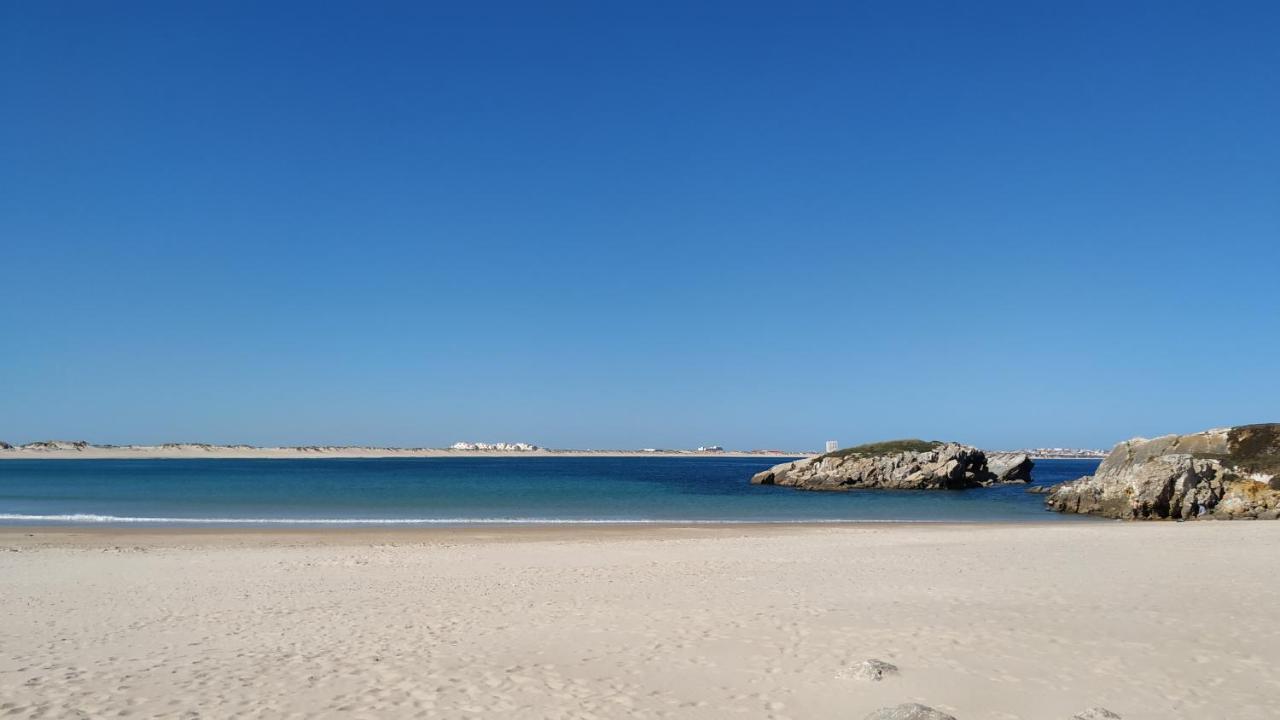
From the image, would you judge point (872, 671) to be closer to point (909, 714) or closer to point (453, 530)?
point (909, 714)

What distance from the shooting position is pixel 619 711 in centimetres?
791

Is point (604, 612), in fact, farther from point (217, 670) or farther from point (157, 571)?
point (157, 571)

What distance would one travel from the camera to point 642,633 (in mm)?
11164

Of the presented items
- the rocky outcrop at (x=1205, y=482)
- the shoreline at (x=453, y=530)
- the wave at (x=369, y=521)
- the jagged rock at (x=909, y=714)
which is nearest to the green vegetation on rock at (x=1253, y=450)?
the rocky outcrop at (x=1205, y=482)

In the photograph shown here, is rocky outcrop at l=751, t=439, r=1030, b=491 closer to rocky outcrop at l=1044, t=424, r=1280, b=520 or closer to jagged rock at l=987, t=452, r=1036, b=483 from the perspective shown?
jagged rock at l=987, t=452, r=1036, b=483

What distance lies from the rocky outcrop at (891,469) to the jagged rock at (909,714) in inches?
2300

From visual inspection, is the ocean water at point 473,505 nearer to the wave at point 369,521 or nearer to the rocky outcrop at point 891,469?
the wave at point 369,521

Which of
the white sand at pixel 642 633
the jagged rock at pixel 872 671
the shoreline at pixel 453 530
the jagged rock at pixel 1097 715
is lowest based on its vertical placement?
the shoreline at pixel 453 530

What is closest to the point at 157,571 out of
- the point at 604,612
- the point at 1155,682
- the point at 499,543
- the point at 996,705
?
the point at 499,543

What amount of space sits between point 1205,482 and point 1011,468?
A: 4410cm

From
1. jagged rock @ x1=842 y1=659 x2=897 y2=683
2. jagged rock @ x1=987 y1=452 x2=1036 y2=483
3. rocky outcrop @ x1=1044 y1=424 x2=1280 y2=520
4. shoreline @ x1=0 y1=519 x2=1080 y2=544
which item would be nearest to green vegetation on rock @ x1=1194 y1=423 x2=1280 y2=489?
rocky outcrop @ x1=1044 y1=424 x2=1280 y2=520

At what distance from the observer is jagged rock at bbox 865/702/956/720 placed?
7004mm

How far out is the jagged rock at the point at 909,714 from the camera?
23.0ft

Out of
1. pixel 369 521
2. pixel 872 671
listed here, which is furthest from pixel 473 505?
pixel 872 671
